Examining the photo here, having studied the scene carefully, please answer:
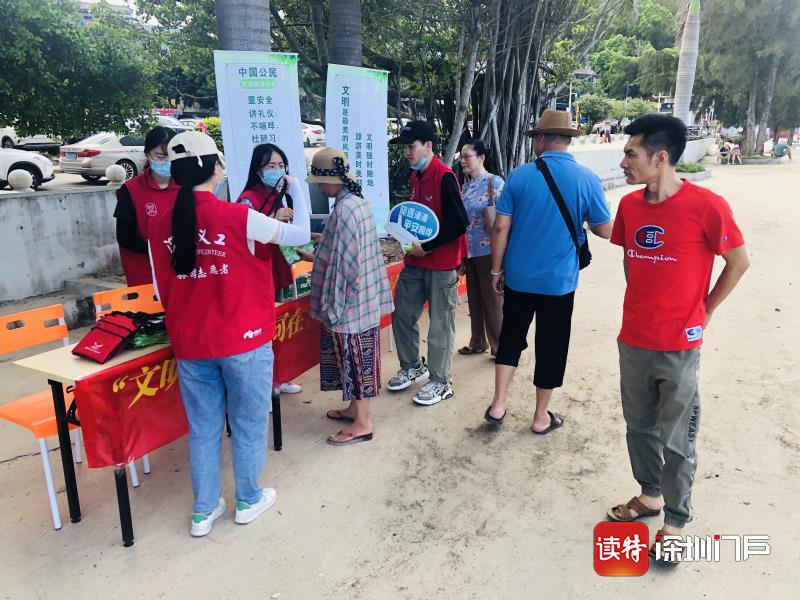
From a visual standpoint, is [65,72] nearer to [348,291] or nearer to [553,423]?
[348,291]

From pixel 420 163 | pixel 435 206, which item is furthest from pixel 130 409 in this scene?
pixel 420 163

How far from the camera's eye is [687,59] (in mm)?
19203

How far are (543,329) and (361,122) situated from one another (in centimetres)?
251

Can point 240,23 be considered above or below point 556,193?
A: above

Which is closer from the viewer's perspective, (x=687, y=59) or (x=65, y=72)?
(x=65, y=72)

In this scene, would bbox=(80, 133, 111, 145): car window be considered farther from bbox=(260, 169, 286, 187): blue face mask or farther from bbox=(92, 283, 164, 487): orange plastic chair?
bbox=(260, 169, 286, 187): blue face mask

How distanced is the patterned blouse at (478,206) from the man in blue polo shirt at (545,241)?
87cm

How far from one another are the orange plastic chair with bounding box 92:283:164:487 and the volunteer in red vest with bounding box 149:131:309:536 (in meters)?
0.78

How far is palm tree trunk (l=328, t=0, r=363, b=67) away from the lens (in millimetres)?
5402

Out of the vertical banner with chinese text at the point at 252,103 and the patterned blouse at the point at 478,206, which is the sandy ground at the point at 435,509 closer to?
the patterned blouse at the point at 478,206

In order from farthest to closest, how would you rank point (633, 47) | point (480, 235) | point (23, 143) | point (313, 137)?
point (633, 47) < point (313, 137) < point (23, 143) < point (480, 235)

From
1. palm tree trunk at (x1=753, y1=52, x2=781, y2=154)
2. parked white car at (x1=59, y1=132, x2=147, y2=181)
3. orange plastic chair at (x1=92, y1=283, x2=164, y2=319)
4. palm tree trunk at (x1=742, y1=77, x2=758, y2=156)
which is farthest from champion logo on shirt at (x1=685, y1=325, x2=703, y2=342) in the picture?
palm tree trunk at (x1=742, y1=77, x2=758, y2=156)

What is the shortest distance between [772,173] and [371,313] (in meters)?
19.6

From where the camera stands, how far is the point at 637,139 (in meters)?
2.29
